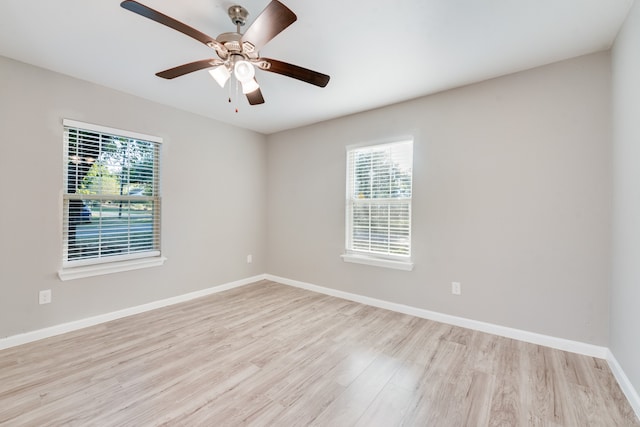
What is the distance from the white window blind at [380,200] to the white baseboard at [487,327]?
61cm

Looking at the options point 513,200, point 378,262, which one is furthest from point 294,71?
point 378,262

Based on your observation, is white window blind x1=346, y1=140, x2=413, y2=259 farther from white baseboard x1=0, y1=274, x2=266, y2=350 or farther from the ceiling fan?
white baseboard x1=0, y1=274, x2=266, y2=350

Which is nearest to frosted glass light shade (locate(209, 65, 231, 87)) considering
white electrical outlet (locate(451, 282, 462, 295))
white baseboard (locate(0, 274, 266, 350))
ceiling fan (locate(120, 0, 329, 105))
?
ceiling fan (locate(120, 0, 329, 105))

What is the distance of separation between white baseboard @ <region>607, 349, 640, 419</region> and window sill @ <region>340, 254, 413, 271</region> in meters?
1.68

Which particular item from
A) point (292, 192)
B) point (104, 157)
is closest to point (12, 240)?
point (104, 157)

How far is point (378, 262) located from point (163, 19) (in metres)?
3.03

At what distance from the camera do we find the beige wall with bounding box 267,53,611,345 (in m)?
→ 2.30

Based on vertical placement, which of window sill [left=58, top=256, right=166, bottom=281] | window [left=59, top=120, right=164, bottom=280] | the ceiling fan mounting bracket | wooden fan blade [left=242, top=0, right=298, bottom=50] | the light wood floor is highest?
the ceiling fan mounting bracket

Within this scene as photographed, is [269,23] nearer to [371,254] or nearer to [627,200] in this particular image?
[627,200]

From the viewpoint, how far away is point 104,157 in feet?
9.88

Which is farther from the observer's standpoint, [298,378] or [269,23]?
[298,378]

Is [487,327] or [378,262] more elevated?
[378,262]

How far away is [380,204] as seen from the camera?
3.56 m

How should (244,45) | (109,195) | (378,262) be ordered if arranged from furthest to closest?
(378,262)
(109,195)
(244,45)
